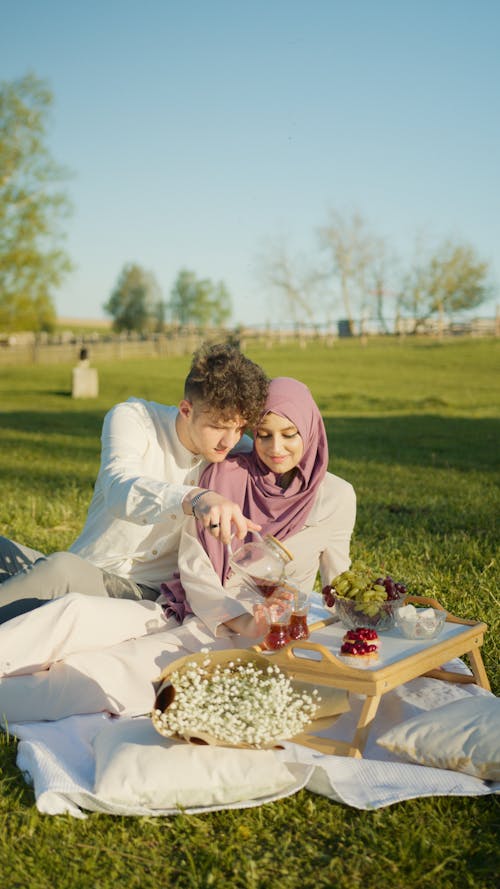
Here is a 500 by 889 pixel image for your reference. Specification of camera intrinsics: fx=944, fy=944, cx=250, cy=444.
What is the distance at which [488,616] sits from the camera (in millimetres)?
5703

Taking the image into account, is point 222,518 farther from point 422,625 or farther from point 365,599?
point 422,625

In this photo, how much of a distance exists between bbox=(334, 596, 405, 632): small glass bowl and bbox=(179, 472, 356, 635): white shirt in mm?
353

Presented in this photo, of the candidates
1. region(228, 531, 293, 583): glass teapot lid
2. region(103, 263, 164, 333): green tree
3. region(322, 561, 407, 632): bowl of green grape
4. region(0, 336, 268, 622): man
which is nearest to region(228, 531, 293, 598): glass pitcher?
region(228, 531, 293, 583): glass teapot lid

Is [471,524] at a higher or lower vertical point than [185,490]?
lower

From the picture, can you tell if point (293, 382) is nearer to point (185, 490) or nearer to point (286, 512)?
point (286, 512)

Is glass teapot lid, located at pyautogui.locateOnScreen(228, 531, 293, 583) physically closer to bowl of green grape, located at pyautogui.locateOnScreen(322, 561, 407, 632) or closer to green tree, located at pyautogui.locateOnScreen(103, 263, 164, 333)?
bowl of green grape, located at pyautogui.locateOnScreen(322, 561, 407, 632)

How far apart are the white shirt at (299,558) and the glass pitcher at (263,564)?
0.51 ft

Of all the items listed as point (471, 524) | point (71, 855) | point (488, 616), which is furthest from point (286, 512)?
point (471, 524)

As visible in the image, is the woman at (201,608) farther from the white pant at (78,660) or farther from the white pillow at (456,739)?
the white pillow at (456,739)

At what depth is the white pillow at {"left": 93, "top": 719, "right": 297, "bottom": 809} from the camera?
3.48 meters

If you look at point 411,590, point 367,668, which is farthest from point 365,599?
point 411,590

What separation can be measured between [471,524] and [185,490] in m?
5.22

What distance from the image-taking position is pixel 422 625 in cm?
430

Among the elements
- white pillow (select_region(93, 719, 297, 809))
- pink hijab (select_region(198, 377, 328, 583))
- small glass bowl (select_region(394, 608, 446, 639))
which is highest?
pink hijab (select_region(198, 377, 328, 583))
